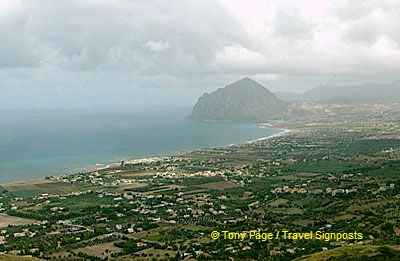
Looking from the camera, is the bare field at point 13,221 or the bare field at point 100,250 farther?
the bare field at point 13,221

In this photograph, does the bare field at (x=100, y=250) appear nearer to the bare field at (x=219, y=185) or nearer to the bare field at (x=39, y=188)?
the bare field at (x=39, y=188)

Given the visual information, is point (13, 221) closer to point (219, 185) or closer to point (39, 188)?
point (39, 188)

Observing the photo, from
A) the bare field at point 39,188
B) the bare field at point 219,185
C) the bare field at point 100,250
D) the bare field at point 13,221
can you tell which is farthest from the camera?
the bare field at point 219,185

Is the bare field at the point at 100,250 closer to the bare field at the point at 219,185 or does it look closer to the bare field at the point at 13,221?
the bare field at the point at 13,221

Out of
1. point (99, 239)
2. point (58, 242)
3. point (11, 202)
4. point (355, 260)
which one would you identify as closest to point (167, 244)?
point (99, 239)

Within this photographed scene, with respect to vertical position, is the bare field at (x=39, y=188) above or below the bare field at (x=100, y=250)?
above

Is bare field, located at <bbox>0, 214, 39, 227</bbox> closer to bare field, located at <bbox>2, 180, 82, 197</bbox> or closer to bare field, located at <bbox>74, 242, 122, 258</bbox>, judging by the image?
bare field, located at <bbox>2, 180, 82, 197</bbox>

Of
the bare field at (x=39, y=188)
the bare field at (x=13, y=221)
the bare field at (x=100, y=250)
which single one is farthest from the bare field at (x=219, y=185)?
the bare field at (x=100, y=250)

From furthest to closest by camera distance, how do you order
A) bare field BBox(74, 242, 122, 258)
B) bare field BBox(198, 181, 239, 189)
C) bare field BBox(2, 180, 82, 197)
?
bare field BBox(198, 181, 239, 189)
bare field BBox(2, 180, 82, 197)
bare field BBox(74, 242, 122, 258)

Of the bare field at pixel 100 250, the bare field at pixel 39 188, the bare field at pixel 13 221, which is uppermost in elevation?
the bare field at pixel 39 188

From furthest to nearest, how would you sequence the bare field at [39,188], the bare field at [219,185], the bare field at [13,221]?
the bare field at [219,185], the bare field at [39,188], the bare field at [13,221]

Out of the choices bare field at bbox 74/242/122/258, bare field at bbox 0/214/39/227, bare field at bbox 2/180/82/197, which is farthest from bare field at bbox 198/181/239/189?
bare field at bbox 74/242/122/258
